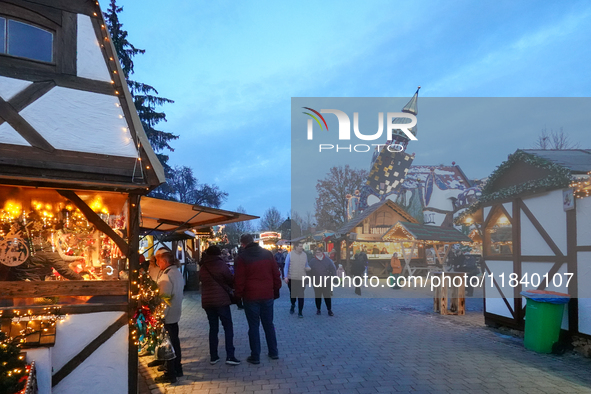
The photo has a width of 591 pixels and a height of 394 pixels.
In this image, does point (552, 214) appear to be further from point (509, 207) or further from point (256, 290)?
point (256, 290)

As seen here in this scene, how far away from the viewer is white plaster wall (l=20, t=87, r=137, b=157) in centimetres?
455

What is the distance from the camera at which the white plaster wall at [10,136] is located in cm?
425

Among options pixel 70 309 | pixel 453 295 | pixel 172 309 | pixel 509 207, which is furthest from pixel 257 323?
pixel 453 295

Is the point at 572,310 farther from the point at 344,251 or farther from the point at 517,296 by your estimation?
the point at 344,251

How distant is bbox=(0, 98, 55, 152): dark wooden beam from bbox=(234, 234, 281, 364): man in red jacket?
10.4 ft

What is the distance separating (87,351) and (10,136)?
95.6 inches

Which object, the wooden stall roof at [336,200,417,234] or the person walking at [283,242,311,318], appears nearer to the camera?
the person walking at [283,242,311,318]

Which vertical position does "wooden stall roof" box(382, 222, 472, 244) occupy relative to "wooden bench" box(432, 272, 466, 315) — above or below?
above

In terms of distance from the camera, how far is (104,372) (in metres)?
4.45

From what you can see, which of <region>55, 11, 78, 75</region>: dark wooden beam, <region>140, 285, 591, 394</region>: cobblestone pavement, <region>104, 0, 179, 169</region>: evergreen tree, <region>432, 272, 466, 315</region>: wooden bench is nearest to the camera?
<region>55, 11, 78, 75</region>: dark wooden beam

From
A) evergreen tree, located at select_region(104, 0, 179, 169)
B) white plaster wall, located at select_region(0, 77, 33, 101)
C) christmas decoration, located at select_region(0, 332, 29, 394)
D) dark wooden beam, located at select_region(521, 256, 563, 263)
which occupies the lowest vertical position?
christmas decoration, located at select_region(0, 332, 29, 394)

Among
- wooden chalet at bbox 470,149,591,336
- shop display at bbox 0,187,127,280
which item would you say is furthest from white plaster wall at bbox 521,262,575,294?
shop display at bbox 0,187,127,280

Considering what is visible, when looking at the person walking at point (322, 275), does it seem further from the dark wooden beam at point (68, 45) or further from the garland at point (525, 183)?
the dark wooden beam at point (68, 45)

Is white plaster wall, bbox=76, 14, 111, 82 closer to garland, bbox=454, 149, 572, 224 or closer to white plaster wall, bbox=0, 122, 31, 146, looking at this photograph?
white plaster wall, bbox=0, 122, 31, 146
